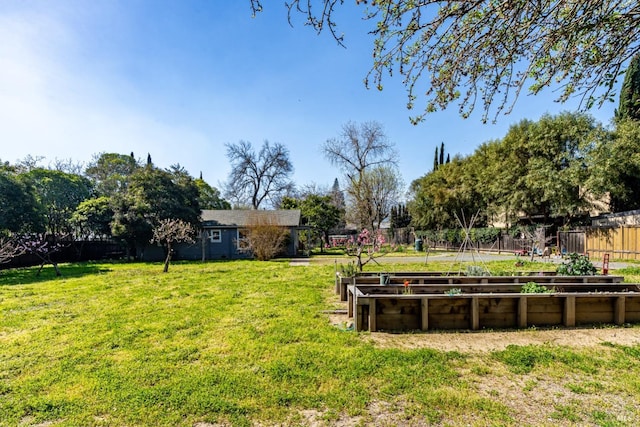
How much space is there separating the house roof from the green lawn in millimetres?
15884

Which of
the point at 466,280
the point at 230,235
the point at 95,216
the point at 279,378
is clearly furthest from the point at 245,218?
the point at 279,378

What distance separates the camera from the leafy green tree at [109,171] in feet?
96.2

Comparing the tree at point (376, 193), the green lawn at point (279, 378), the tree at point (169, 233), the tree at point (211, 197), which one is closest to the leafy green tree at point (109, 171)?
the tree at point (211, 197)

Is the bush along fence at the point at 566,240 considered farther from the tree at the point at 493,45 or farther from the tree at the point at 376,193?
the tree at the point at 493,45

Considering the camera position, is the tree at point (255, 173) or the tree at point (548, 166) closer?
the tree at point (548, 166)

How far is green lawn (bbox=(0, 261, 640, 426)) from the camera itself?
8.79 ft

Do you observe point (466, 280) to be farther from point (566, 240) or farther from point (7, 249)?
point (7, 249)

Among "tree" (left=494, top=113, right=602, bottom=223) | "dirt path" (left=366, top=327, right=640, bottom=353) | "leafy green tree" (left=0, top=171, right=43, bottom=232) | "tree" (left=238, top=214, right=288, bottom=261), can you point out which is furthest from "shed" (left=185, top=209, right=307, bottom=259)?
"dirt path" (left=366, top=327, right=640, bottom=353)

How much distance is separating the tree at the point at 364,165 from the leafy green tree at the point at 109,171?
19.5 m

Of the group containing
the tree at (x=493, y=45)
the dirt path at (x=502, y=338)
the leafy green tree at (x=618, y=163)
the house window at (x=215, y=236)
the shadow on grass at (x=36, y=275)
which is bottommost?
the shadow on grass at (x=36, y=275)

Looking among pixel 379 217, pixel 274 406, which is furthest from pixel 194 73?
pixel 379 217

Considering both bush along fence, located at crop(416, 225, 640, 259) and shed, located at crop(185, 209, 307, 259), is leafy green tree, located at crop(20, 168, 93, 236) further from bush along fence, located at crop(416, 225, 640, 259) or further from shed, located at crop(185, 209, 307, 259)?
bush along fence, located at crop(416, 225, 640, 259)

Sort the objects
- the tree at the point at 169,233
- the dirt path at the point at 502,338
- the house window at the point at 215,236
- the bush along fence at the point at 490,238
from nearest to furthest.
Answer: the dirt path at the point at 502,338 < the tree at the point at 169,233 < the bush along fence at the point at 490,238 < the house window at the point at 215,236

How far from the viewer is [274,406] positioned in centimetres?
280
